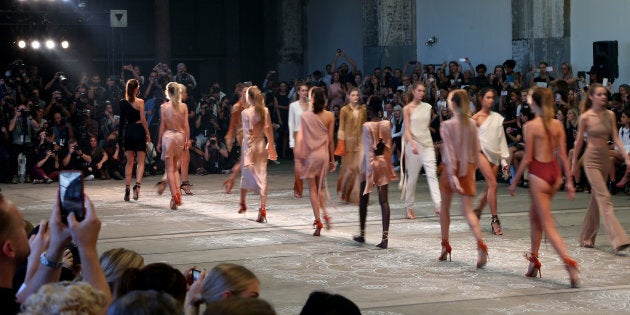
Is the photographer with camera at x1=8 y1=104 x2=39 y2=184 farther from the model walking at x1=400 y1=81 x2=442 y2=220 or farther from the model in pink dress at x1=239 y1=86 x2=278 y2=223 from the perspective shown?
the model walking at x1=400 y1=81 x2=442 y2=220

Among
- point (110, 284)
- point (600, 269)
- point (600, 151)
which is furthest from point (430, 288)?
point (110, 284)

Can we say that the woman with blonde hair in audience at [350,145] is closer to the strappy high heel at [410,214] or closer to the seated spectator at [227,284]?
the strappy high heel at [410,214]

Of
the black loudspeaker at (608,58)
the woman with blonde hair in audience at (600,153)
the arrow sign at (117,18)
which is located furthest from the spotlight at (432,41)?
the woman with blonde hair in audience at (600,153)

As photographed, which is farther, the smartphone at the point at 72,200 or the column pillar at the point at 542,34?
the column pillar at the point at 542,34

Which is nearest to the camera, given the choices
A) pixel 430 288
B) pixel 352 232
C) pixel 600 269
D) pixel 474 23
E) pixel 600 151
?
pixel 430 288

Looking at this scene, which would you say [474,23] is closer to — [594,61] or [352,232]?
[594,61]

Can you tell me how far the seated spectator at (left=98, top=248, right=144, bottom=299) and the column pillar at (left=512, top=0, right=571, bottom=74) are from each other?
1646 cm

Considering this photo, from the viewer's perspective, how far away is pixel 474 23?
22422 millimetres

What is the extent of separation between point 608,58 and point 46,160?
32.0 ft

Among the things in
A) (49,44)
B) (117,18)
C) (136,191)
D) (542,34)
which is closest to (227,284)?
(136,191)

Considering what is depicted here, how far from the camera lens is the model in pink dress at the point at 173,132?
14.8m

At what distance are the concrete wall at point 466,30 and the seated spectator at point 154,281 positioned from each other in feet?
58.3

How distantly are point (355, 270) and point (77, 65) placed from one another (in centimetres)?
1855

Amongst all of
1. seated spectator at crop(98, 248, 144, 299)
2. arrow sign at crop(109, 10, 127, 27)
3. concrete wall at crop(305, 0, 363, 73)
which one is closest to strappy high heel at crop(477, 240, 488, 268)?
seated spectator at crop(98, 248, 144, 299)
